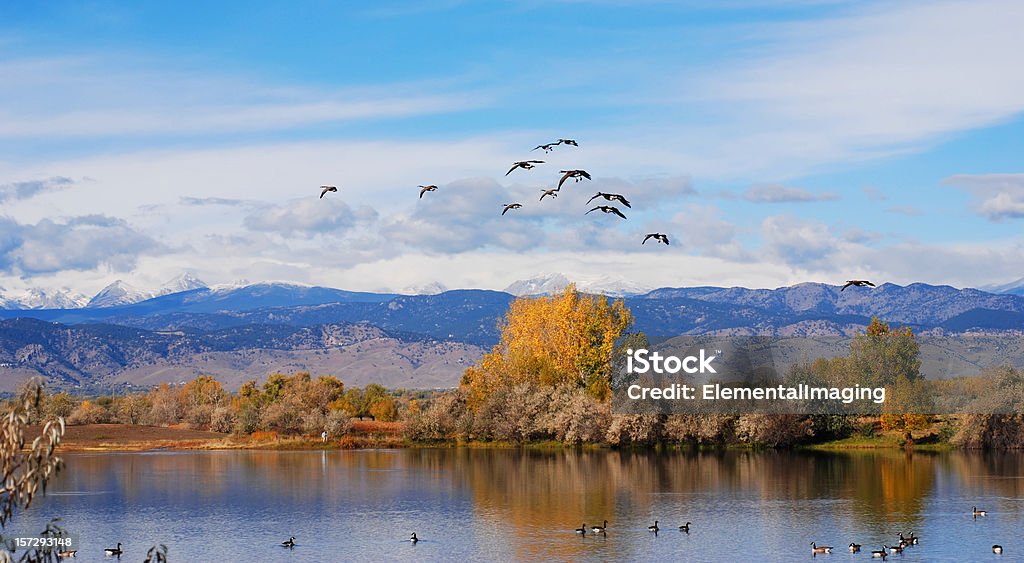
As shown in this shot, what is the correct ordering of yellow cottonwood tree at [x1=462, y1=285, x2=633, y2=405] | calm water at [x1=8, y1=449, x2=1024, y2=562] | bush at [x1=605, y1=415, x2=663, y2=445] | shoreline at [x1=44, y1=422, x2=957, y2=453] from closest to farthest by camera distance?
calm water at [x1=8, y1=449, x2=1024, y2=562], shoreline at [x1=44, y1=422, x2=957, y2=453], bush at [x1=605, y1=415, x2=663, y2=445], yellow cottonwood tree at [x1=462, y1=285, x2=633, y2=405]

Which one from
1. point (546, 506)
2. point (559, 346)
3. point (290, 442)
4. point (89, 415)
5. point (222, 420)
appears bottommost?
point (546, 506)

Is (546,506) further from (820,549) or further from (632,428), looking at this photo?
(632,428)

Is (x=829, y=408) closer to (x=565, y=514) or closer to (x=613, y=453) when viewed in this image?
(x=613, y=453)

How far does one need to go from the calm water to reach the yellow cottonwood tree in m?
11.5

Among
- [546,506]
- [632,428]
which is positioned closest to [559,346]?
[632,428]

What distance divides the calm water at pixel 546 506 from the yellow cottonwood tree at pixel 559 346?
37.8ft

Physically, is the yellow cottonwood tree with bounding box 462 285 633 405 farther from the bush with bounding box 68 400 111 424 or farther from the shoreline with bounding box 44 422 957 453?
the bush with bounding box 68 400 111 424

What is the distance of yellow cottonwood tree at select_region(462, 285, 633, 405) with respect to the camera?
300 ft

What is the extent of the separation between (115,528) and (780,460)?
45.6 meters

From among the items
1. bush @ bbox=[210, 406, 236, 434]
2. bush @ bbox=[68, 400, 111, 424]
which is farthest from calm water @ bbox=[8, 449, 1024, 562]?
bush @ bbox=[68, 400, 111, 424]

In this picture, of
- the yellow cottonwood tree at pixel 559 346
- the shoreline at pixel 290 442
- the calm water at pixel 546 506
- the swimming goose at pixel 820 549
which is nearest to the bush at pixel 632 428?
the shoreline at pixel 290 442

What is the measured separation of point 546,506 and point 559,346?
40.2 meters

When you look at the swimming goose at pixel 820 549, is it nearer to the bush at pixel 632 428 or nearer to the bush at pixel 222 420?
the bush at pixel 632 428

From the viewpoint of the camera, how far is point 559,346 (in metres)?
93.5
